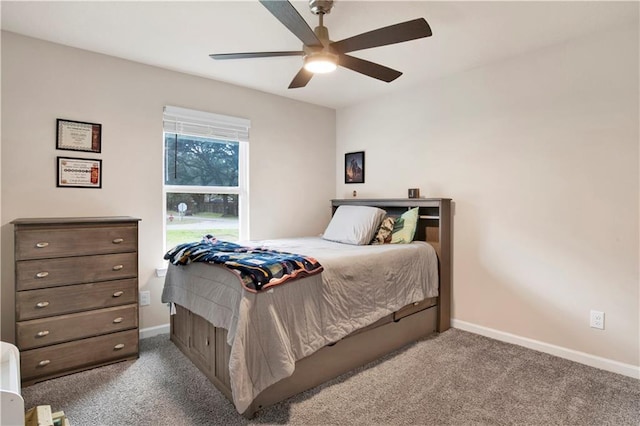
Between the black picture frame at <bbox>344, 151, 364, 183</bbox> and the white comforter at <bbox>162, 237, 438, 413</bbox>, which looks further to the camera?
the black picture frame at <bbox>344, 151, 364, 183</bbox>

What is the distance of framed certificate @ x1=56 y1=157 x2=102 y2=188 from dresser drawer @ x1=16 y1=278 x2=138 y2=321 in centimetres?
83

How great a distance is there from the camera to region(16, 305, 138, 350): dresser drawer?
2.16 meters

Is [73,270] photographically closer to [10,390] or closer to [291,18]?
[10,390]

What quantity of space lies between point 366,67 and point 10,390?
2.29 m

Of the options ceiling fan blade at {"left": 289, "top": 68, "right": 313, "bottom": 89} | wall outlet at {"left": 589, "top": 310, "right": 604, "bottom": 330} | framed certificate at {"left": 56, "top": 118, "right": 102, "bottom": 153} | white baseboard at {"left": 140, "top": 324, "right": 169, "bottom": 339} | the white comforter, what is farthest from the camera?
white baseboard at {"left": 140, "top": 324, "right": 169, "bottom": 339}

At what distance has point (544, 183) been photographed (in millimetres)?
2672

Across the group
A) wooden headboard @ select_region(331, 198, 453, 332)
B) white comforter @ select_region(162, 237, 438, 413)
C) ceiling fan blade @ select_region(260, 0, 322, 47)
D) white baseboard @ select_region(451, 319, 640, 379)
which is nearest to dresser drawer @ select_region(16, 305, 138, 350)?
white comforter @ select_region(162, 237, 438, 413)

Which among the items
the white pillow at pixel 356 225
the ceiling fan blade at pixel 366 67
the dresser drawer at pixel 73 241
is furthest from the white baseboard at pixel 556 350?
the dresser drawer at pixel 73 241

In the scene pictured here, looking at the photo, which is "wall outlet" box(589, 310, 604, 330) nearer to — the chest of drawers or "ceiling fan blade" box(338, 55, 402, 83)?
"ceiling fan blade" box(338, 55, 402, 83)

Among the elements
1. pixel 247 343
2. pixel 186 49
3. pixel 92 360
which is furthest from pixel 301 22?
pixel 92 360

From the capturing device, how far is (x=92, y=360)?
93.5 inches

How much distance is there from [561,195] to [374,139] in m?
1.91

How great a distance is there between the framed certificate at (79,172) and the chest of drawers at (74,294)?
0.46 metres

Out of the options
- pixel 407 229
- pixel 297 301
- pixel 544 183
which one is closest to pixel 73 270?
pixel 297 301
